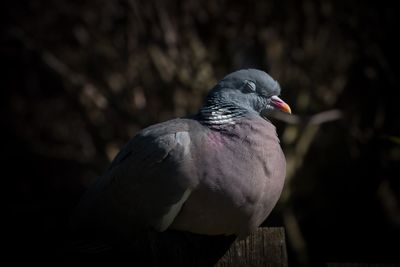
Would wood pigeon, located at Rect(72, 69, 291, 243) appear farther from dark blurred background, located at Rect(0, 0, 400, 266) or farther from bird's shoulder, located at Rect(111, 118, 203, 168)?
dark blurred background, located at Rect(0, 0, 400, 266)

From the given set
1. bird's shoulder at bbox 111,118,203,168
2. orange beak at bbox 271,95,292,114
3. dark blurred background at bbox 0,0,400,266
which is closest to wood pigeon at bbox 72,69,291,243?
bird's shoulder at bbox 111,118,203,168

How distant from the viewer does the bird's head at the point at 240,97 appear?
113 inches

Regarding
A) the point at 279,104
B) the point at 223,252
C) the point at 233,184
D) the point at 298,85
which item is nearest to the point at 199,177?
the point at 233,184

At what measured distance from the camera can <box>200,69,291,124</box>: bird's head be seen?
2875 millimetres

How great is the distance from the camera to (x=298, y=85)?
6227mm

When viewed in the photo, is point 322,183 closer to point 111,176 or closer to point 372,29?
point 372,29

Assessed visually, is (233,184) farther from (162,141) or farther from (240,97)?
(240,97)

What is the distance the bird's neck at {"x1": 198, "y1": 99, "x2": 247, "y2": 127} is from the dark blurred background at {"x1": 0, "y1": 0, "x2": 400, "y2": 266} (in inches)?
118

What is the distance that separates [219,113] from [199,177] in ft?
1.46

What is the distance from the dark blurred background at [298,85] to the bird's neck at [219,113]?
9.86 feet

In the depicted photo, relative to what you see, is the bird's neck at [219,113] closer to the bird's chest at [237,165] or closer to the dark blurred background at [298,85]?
the bird's chest at [237,165]

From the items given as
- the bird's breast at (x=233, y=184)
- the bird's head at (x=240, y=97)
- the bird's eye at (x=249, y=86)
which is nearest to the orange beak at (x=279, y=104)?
the bird's head at (x=240, y=97)

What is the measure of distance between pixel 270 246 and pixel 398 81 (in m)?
4.69

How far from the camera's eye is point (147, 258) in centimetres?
195
